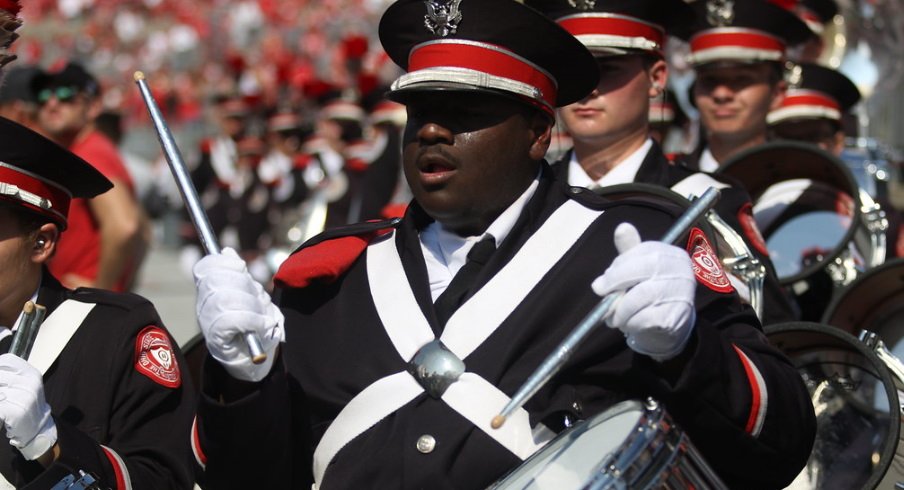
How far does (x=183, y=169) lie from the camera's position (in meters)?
3.11

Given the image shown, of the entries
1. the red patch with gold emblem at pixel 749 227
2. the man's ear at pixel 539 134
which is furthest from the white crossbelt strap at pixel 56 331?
the red patch with gold emblem at pixel 749 227

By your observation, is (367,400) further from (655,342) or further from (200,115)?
(200,115)

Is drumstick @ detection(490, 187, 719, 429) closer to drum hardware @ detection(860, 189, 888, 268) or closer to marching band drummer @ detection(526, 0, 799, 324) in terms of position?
marching band drummer @ detection(526, 0, 799, 324)

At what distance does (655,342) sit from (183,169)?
0.99 meters

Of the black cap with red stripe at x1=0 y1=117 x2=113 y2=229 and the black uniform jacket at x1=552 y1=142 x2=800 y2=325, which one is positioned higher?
the black cap with red stripe at x1=0 y1=117 x2=113 y2=229

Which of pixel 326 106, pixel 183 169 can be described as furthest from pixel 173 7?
pixel 183 169

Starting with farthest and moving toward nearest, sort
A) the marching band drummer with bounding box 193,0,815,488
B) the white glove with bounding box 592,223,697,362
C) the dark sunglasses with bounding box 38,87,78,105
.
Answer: the dark sunglasses with bounding box 38,87,78,105 → the marching band drummer with bounding box 193,0,815,488 → the white glove with bounding box 592,223,697,362

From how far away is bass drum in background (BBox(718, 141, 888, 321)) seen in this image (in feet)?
17.1

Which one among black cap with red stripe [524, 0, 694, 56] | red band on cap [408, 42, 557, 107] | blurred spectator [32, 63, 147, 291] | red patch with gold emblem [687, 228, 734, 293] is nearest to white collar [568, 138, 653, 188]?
black cap with red stripe [524, 0, 694, 56]

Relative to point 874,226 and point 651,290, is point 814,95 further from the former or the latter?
point 651,290

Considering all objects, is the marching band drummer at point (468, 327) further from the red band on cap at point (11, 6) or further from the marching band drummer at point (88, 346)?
the red band on cap at point (11, 6)

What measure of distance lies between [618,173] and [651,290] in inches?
76.0

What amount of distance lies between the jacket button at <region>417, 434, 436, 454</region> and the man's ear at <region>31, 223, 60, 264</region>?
3.59 feet

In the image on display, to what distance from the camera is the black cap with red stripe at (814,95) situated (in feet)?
22.8
